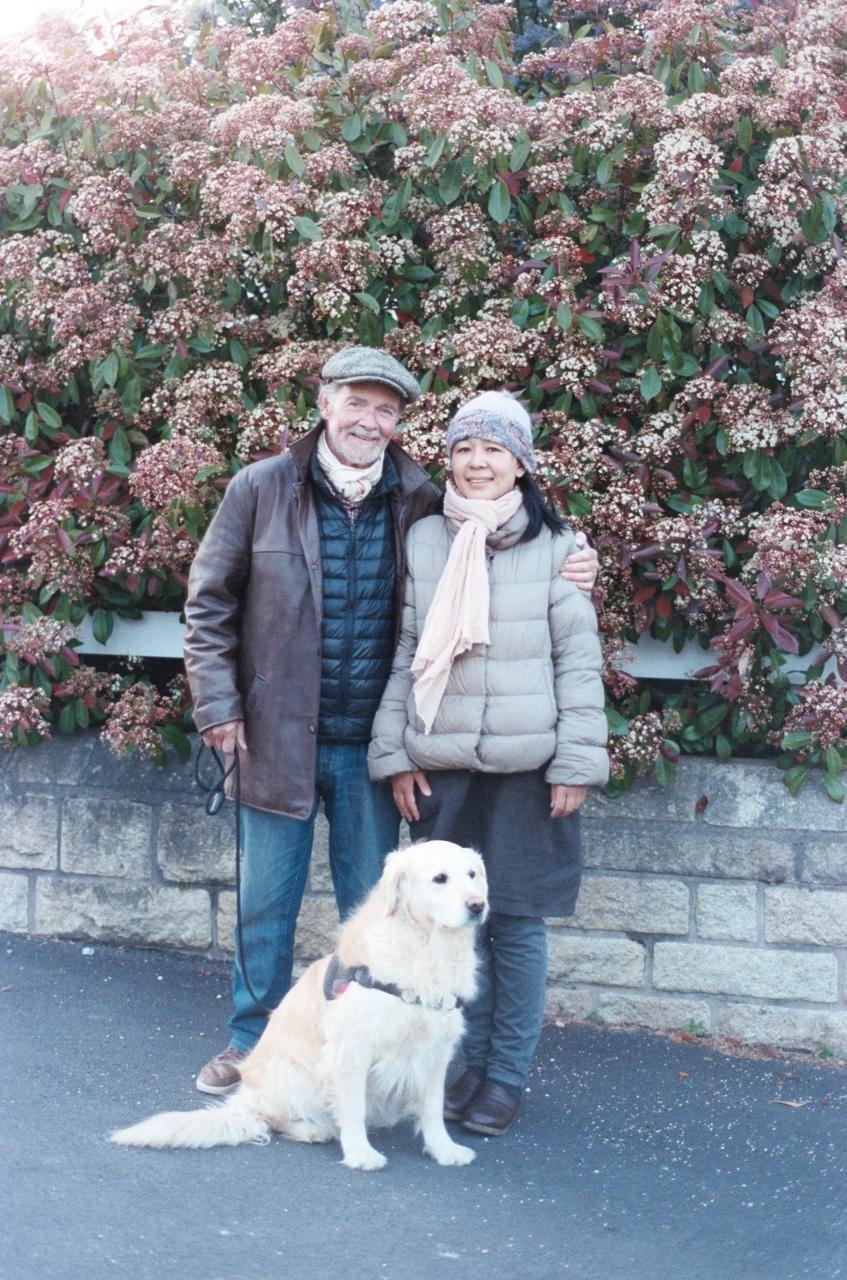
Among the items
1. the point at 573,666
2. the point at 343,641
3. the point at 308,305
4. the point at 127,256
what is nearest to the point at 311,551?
the point at 343,641

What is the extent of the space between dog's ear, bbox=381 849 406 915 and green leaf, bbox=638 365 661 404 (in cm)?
198

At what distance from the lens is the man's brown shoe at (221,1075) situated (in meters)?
4.37

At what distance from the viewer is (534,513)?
4105 mm

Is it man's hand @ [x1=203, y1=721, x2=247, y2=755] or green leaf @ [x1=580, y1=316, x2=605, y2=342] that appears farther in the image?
green leaf @ [x1=580, y1=316, x2=605, y2=342]

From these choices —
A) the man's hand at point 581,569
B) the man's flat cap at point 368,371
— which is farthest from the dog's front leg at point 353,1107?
the man's flat cap at point 368,371

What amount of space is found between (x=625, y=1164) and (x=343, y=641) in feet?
5.54

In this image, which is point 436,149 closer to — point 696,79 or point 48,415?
point 696,79

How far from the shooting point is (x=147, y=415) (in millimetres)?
5398

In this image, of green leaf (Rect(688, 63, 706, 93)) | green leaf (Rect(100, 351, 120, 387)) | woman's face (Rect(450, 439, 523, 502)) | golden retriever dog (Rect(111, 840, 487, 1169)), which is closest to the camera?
golden retriever dog (Rect(111, 840, 487, 1169))

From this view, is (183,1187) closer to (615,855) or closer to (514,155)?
(615,855)

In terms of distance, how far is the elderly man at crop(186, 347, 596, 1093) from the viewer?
4148 mm

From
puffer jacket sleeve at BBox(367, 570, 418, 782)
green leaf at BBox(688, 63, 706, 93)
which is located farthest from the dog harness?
green leaf at BBox(688, 63, 706, 93)

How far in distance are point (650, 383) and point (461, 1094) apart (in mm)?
2438

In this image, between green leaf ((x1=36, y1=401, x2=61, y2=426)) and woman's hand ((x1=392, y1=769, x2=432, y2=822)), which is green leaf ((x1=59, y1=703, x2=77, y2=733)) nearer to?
green leaf ((x1=36, y1=401, x2=61, y2=426))
